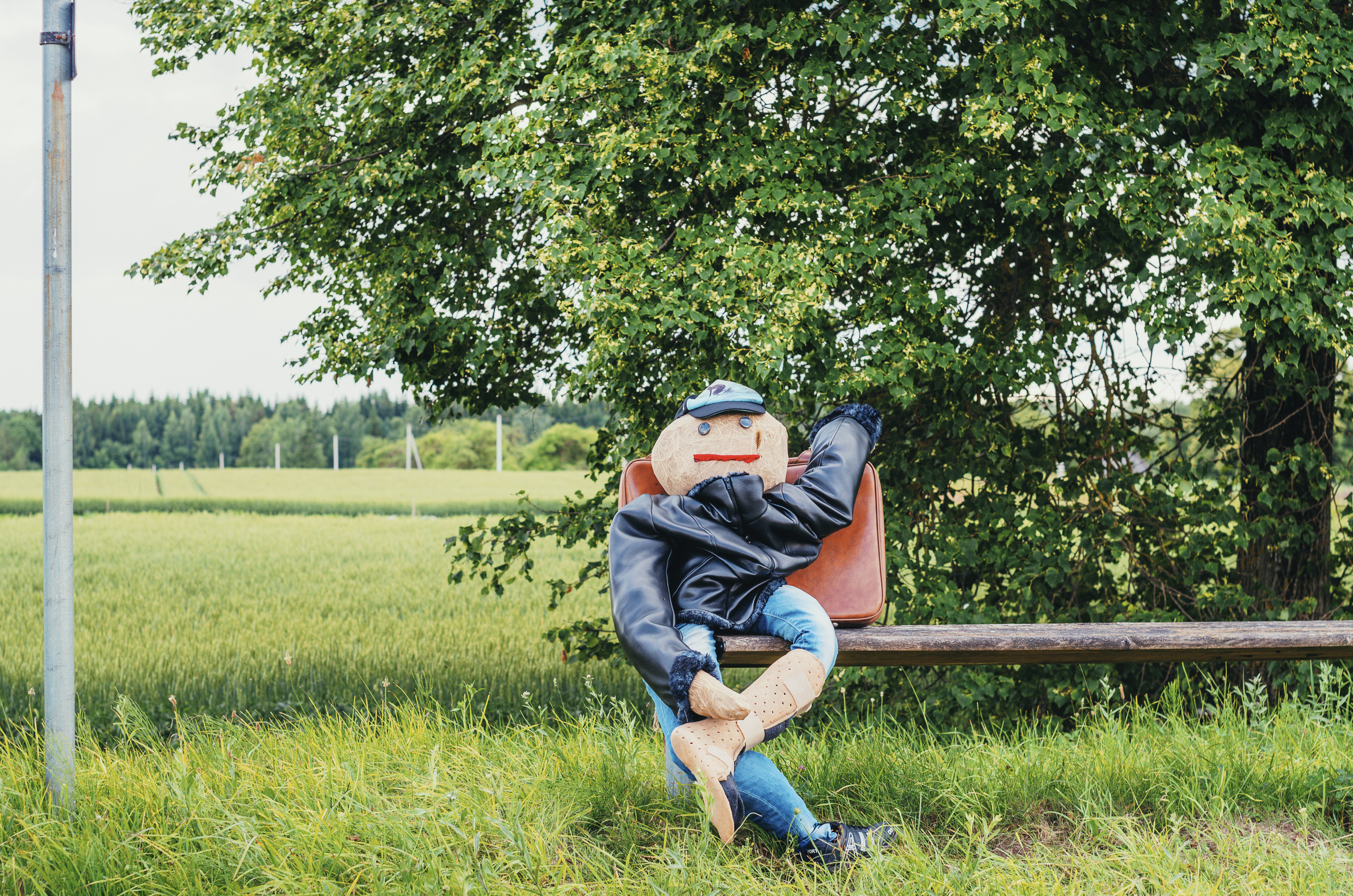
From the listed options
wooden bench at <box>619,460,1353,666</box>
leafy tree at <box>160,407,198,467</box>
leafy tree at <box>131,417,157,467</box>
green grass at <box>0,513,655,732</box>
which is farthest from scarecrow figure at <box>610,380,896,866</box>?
leafy tree at <box>131,417,157,467</box>

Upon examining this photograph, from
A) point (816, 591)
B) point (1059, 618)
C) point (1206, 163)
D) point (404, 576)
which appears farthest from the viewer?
point (404, 576)

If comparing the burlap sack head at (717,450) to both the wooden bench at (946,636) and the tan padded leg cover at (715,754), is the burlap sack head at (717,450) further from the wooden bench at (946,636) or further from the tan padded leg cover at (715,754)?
the tan padded leg cover at (715,754)

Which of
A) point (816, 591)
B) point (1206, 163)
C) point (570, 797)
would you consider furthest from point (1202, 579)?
point (570, 797)

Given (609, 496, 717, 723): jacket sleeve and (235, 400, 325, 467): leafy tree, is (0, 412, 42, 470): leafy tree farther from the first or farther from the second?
(609, 496, 717, 723): jacket sleeve

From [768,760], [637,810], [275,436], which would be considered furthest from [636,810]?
[275,436]

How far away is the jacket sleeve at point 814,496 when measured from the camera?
263 cm

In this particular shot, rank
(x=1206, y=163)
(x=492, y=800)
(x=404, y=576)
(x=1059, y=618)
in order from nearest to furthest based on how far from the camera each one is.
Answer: (x=492, y=800) < (x=1206, y=163) < (x=1059, y=618) < (x=404, y=576)

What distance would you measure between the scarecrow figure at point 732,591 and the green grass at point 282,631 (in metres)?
1.26

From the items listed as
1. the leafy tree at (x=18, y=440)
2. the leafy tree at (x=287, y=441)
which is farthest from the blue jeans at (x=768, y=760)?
the leafy tree at (x=287, y=441)

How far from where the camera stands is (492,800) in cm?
259

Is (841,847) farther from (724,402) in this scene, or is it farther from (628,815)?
(724,402)

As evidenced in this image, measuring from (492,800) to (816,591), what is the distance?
3.60ft

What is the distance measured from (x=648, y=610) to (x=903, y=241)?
7.16 ft

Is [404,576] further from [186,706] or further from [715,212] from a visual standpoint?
[715,212]
